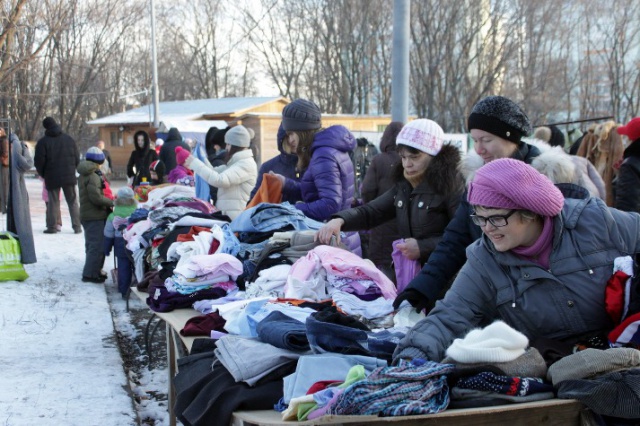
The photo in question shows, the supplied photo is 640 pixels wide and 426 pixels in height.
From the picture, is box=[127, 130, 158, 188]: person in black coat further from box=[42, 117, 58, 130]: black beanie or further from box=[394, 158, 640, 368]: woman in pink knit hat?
box=[394, 158, 640, 368]: woman in pink knit hat

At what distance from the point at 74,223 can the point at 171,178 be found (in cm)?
400

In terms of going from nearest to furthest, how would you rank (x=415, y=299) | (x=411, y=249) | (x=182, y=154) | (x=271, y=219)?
1. (x=415, y=299)
2. (x=411, y=249)
3. (x=271, y=219)
4. (x=182, y=154)

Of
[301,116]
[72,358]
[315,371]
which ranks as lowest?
[72,358]

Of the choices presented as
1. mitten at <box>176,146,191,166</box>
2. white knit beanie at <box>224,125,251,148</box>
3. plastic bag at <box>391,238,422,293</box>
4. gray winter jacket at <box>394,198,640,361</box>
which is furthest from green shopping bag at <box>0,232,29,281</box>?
gray winter jacket at <box>394,198,640,361</box>

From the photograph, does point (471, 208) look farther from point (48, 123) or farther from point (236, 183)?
point (48, 123)

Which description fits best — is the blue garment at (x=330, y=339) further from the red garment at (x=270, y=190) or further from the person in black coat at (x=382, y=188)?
the red garment at (x=270, y=190)

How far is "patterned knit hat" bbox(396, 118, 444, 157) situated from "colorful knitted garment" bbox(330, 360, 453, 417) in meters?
1.90

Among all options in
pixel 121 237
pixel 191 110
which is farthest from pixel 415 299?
pixel 191 110

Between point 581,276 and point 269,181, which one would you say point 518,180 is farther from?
point 269,181

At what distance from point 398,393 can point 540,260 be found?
78cm

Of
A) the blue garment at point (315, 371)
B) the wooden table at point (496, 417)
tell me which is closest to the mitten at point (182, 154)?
the blue garment at point (315, 371)

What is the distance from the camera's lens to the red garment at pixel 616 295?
2.54m

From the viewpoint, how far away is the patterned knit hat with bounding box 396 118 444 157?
4039mm

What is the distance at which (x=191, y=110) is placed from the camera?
1436 inches
